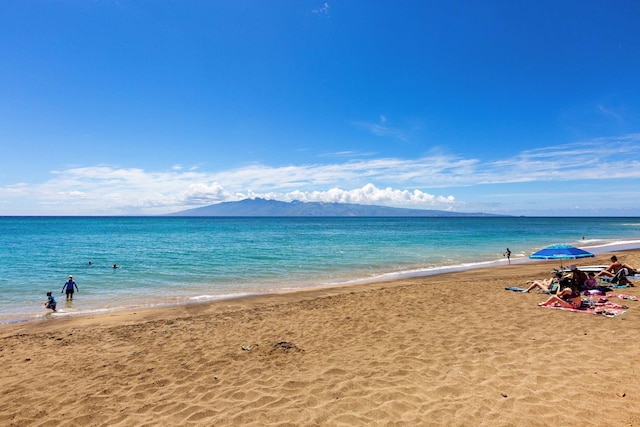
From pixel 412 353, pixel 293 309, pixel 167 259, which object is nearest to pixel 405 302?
pixel 293 309

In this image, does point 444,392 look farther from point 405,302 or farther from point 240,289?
point 240,289

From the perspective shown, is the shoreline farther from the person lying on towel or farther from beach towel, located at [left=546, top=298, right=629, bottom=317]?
beach towel, located at [left=546, top=298, right=629, bottom=317]

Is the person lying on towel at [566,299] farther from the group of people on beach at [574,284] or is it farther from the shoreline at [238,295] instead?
the shoreline at [238,295]

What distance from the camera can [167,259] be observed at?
107 ft

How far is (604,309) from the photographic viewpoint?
1099 cm

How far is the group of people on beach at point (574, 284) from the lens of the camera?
462 inches

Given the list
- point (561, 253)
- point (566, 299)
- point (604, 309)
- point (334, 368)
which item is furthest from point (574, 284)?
point (334, 368)

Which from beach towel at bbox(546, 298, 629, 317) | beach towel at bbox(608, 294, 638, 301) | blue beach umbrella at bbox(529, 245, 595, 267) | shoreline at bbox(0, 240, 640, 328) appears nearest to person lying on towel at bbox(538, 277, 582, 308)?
beach towel at bbox(546, 298, 629, 317)

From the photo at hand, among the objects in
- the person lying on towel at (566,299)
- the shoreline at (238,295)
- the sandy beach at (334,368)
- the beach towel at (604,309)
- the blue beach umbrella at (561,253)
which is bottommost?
the shoreline at (238,295)

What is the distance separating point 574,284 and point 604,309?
1870mm

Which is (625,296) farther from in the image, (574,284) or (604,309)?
(604,309)

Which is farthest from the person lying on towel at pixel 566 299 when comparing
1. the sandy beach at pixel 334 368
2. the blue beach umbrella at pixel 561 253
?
the blue beach umbrella at pixel 561 253

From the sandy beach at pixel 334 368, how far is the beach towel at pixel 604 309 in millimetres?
328

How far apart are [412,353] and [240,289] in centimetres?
1311
